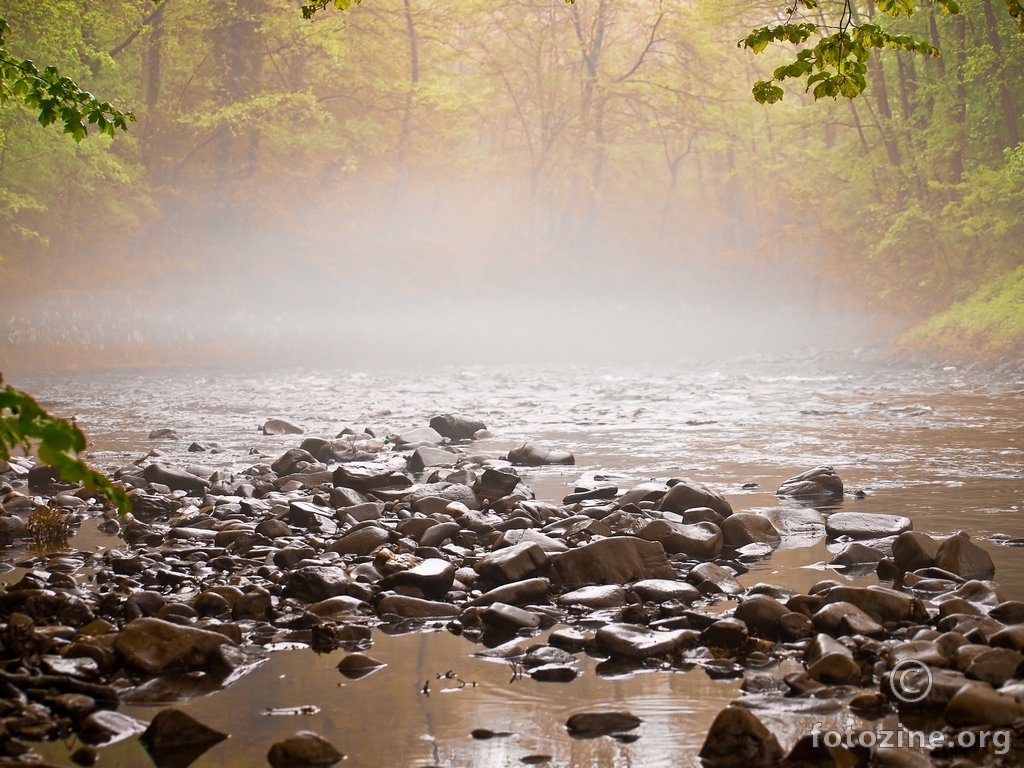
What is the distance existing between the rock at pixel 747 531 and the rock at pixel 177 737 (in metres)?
3.66

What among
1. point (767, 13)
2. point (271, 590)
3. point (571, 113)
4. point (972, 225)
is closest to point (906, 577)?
point (271, 590)

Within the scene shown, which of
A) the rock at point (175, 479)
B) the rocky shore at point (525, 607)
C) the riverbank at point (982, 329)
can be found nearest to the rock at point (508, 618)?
the rocky shore at point (525, 607)

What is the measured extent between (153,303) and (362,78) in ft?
44.9

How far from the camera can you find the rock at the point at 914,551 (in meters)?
5.26

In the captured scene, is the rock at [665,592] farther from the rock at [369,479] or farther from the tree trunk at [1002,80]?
the tree trunk at [1002,80]

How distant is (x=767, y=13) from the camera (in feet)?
112

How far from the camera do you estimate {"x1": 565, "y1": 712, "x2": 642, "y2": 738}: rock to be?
3314 mm

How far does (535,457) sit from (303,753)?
22.9 feet

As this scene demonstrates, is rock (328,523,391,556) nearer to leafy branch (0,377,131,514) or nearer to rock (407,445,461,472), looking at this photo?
leafy branch (0,377,131,514)

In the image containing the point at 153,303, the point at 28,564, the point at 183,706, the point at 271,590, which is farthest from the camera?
the point at 153,303

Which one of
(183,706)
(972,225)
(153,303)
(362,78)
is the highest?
(362,78)

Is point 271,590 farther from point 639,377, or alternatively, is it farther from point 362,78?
point 362,78

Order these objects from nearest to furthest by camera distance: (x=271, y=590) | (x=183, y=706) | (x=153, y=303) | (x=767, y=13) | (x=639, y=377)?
(x=183, y=706) < (x=271, y=590) < (x=639, y=377) < (x=153, y=303) < (x=767, y=13)
